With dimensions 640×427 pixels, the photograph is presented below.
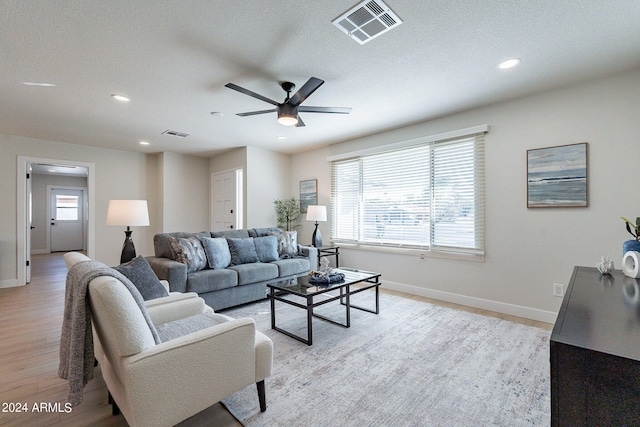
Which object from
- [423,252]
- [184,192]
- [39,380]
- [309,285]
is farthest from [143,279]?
[184,192]

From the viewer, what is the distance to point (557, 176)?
10.00ft

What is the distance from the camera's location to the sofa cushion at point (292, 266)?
408 centimetres

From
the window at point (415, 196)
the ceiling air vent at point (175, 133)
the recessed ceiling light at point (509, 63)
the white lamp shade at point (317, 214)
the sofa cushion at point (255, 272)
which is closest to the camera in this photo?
the recessed ceiling light at point (509, 63)

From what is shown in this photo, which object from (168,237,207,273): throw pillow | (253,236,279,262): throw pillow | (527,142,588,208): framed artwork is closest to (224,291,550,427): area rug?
(168,237,207,273): throw pillow

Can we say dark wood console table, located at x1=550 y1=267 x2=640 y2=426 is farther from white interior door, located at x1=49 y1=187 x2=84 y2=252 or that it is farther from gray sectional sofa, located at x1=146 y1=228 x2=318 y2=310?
white interior door, located at x1=49 y1=187 x2=84 y2=252

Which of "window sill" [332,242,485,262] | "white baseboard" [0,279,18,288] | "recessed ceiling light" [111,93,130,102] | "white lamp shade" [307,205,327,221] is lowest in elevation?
"white baseboard" [0,279,18,288]

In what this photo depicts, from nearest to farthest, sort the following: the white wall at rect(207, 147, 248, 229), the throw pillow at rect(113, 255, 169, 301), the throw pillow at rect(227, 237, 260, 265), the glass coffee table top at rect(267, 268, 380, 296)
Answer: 1. the throw pillow at rect(113, 255, 169, 301)
2. the glass coffee table top at rect(267, 268, 380, 296)
3. the throw pillow at rect(227, 237, 260, 265)
4. the white wall at rect(207, 147, 248, 229)

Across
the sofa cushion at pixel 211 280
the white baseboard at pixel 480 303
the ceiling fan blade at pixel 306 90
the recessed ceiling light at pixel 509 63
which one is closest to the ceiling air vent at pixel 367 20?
the ceiling fan blade at pixel 306 90

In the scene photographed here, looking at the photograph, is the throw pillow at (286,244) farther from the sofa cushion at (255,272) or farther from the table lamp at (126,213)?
the table lamp at (126,213)

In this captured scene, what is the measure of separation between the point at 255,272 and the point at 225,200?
9.74ft

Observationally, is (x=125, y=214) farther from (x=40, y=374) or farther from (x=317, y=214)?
(x=317, y=214)

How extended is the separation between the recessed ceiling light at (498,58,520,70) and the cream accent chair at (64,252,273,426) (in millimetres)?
2971

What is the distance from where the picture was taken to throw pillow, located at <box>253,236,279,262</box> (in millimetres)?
4205

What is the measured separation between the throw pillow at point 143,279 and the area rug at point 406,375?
961 mm
